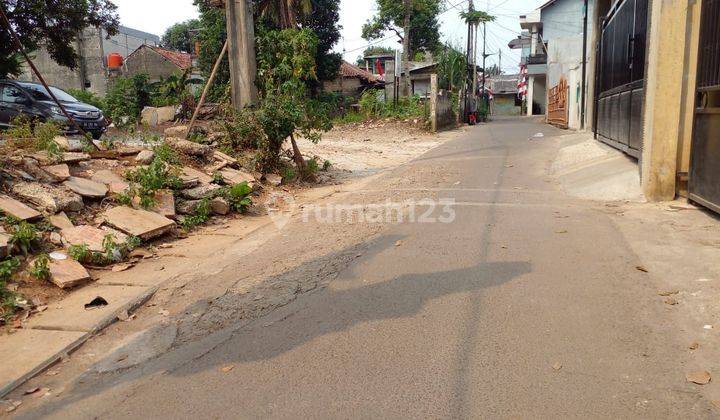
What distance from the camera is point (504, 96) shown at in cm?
6406

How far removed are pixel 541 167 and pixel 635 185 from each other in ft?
13.3

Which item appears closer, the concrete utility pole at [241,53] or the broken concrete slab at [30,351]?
the broken concrete slab at [30,351]

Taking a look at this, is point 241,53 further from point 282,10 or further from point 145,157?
point 145,157

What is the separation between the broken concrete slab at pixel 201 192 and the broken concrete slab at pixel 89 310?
2751 millimetres

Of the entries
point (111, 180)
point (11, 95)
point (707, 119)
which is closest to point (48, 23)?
point (11, 95)

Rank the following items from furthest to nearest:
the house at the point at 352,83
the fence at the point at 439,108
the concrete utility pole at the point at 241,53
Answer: the house at the point at 352,83 → the fence at the point at 439,108 → the concrete utility pole at the point at 241,53

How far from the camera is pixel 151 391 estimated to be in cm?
332

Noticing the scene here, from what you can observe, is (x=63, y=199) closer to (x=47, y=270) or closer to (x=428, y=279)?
(x=47, y=270)

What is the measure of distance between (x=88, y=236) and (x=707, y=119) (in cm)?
697

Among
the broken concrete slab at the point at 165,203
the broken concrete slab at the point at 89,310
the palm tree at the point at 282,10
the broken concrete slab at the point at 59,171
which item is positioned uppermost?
the palm tree at the point at 282,10

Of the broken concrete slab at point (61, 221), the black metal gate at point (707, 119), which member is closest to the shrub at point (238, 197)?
the broken concrete slab at point (61, 221)

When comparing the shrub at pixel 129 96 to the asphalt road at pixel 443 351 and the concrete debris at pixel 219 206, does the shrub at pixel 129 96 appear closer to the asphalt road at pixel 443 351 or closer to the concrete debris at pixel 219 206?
the concrete debris at pixel 219 206

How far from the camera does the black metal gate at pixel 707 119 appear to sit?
6039 millimetres

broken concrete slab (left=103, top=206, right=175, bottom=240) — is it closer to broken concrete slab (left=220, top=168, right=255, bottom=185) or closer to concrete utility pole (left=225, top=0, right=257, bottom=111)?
broken concrete slab (left=220, top=168, right=255, bottom=185)
